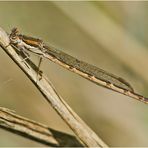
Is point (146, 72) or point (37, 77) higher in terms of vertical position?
point (146, 72)

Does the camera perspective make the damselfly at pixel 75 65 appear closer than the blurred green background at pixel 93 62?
Yes

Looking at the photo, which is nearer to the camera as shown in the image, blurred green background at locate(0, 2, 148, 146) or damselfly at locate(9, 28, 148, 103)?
damselfly at locate(9, 28, 148, 103)

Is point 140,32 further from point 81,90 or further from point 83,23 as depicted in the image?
point 81,90

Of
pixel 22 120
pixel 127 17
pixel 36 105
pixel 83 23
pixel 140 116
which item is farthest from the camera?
pixel 127 17

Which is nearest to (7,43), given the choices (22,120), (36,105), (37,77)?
(37,77)

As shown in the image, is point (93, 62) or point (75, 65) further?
point (93, 62)
